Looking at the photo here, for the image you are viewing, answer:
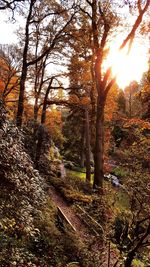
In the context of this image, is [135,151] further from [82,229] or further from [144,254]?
[144,254]

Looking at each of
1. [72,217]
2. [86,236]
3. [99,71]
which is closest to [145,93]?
[99,71]

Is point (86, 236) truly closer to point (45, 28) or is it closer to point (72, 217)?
point (72, 217)

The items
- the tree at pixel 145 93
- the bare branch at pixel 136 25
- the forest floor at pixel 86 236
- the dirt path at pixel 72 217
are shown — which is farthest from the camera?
the tree at pixel 145 93

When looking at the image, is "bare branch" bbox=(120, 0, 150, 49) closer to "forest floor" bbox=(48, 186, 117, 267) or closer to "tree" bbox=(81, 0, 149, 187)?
"tree" bbox=(81, 0, 149, 187)

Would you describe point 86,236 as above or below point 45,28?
below

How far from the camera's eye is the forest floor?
22.0ft

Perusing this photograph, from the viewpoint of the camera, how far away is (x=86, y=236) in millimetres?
7816

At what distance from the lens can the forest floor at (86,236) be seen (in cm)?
671

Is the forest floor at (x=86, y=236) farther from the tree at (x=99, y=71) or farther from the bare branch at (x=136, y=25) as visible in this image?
the bare branch at (x=136, y=25)

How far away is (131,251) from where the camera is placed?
18.7 feet

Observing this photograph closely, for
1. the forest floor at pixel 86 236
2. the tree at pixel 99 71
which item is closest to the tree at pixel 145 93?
the tree at pixel 99 71

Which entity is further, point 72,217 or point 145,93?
point 145,93

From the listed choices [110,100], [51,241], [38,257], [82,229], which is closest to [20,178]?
[38,257]

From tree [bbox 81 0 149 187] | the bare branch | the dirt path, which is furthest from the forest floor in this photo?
the bare branch
